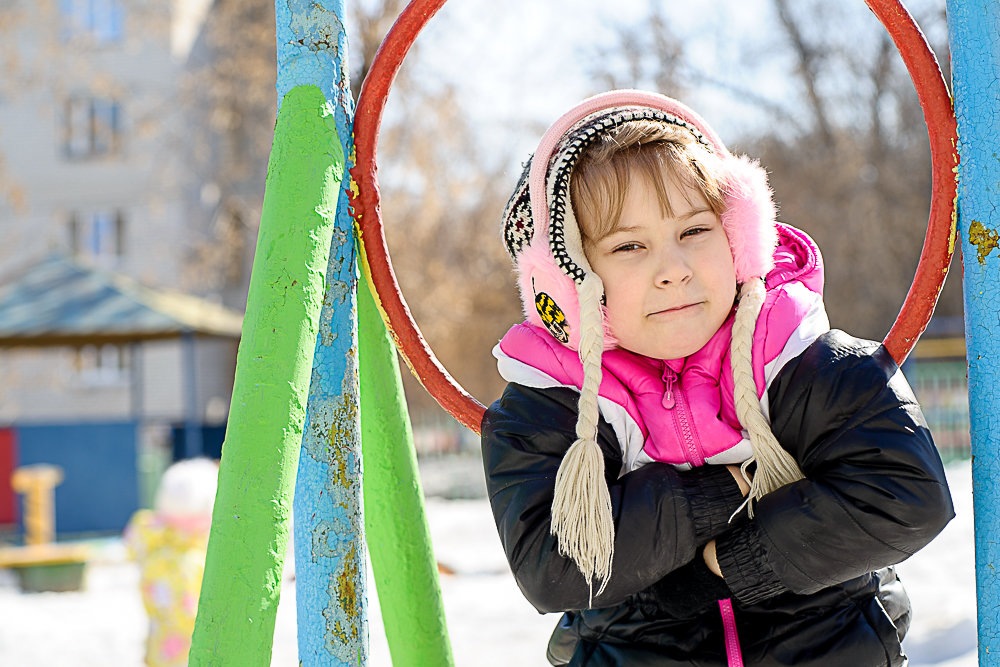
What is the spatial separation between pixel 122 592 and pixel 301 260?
5.73 meters

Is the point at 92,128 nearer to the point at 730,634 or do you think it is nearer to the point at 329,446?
the point at 329,446

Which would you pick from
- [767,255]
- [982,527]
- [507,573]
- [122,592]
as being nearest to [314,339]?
[767,255]

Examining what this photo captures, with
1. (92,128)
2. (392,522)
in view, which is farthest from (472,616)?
(92,128)

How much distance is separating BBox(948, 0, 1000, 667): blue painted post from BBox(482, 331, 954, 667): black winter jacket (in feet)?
0.24

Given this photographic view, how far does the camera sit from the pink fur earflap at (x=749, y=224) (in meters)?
1.42

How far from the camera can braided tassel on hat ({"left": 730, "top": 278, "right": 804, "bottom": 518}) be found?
4.16ft

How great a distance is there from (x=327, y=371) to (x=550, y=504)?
38 cm

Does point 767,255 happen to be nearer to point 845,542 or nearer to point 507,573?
point 845,542

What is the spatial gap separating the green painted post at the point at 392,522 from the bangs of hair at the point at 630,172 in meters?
0.38

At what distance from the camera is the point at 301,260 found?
4.29ft

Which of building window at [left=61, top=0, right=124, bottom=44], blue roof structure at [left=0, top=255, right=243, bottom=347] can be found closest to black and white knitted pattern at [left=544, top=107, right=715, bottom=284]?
blue roof structure at [left=0, top=255, right=243, bottom=347]

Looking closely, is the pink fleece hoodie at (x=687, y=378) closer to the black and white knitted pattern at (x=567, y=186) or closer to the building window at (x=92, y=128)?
the black and white knitted pattern at (x=567, y=186)

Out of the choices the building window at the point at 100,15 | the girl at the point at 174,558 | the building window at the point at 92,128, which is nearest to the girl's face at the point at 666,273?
the girl at the point at 174,558

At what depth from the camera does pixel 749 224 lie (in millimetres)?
1423
